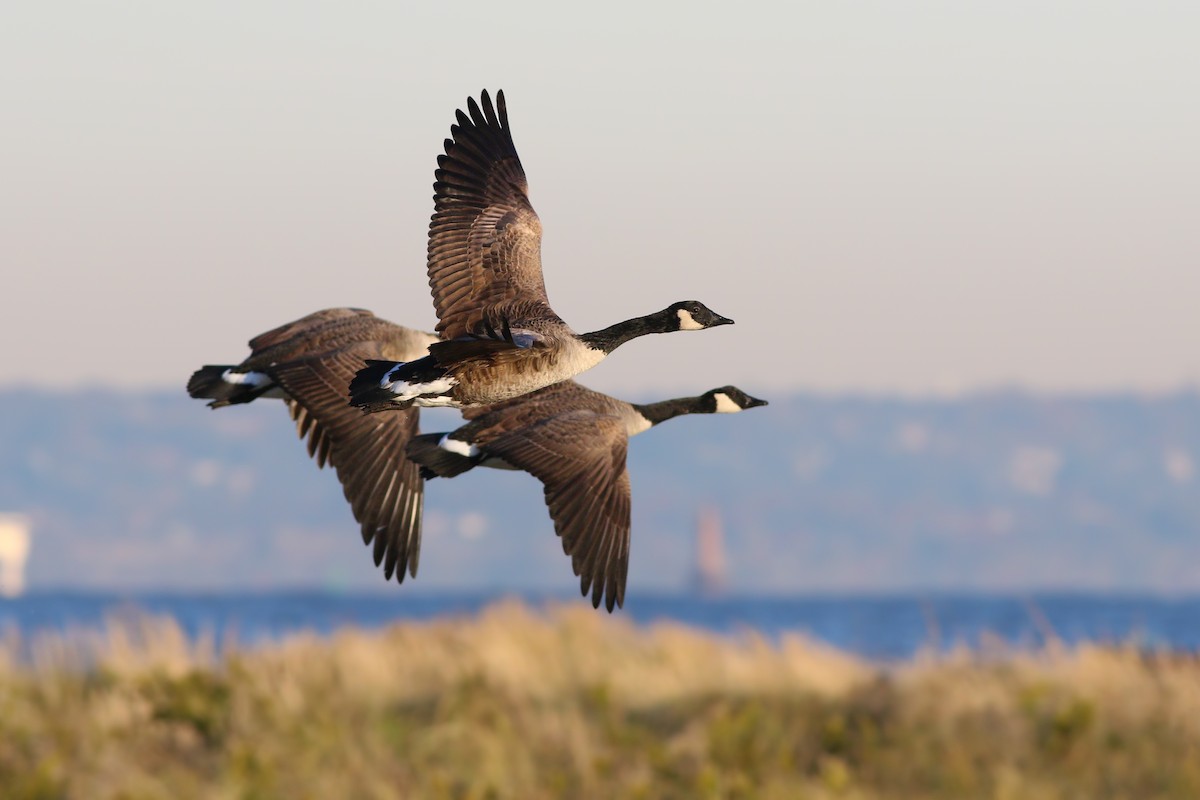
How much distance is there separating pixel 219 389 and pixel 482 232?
2.00 meters

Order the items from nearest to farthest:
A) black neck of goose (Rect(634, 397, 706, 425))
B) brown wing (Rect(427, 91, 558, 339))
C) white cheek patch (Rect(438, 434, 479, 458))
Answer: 1. white cheek patch (Rect(438, 434, 479, 458))
2. brown wing (Rect(427, 91, 558, 339))
3. black neck of goose (Rect(634, 397, 706, 425))

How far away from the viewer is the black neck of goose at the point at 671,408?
12.6 metres

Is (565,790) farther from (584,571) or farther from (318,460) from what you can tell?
(584,571)

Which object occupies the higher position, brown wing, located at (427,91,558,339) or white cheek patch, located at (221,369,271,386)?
brown wing, located at (427,91,558,339)

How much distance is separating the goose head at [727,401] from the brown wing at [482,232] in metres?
1.62

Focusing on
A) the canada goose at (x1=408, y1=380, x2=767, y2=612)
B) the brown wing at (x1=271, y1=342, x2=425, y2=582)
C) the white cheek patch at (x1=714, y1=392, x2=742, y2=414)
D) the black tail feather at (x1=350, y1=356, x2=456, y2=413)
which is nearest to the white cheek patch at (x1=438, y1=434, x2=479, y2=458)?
the canada goose at (x1=408, y1=380, x2=767, y2=612)

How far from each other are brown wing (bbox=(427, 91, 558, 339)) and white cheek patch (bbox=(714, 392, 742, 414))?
1.55 meters

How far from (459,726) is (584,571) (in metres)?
18.9

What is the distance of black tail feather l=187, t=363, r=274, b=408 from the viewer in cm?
1155

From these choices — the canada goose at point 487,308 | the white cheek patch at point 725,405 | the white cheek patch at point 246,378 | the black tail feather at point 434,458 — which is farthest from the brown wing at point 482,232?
the white cheek patch at point 725,405

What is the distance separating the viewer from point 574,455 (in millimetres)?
11125

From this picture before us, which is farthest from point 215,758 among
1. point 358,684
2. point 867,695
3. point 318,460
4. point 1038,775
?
point 318,460

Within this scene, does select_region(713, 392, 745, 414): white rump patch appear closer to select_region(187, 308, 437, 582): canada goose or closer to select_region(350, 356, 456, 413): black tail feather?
select_region(187, 308, 437, 582): canada goose

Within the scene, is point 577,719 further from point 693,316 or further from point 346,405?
point 693,316
